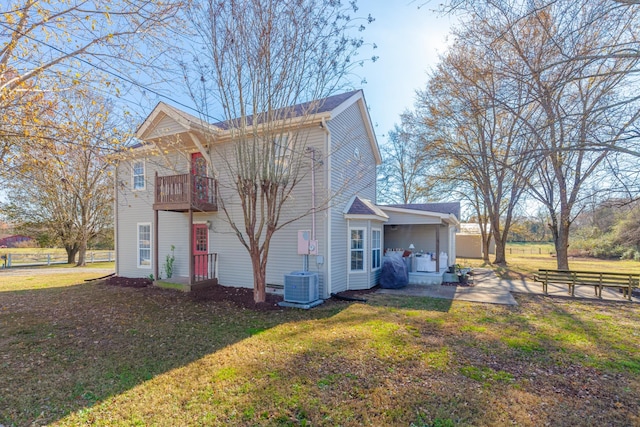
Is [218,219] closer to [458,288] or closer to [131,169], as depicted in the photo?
[131,169]

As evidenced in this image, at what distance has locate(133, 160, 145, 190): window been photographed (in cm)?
1197

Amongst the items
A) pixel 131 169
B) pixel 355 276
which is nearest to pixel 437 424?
pixel 355 276

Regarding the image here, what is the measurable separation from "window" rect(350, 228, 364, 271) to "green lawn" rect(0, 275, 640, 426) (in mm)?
2780

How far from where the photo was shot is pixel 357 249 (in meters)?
10.2

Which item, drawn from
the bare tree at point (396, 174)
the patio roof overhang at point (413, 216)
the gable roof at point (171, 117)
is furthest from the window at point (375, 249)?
the bare tree at point (396, 174)

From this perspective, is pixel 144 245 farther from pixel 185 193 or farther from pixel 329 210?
pixel 329 210

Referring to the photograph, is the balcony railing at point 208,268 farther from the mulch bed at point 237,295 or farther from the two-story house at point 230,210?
the mulch bed at point 237,295

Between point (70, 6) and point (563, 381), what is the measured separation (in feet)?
31.7

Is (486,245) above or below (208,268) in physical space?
below

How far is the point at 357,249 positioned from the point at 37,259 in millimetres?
23064

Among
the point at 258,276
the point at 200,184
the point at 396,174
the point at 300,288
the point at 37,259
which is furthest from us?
the point at 396,174

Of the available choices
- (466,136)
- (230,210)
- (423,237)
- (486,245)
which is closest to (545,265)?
(486,245)

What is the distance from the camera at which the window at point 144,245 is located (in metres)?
11.8

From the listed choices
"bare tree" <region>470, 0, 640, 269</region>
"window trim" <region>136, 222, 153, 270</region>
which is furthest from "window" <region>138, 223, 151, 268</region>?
"bare tree" <region>470, 0, 640, 269</region>
